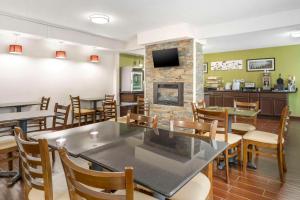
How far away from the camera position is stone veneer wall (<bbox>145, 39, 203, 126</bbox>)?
4.85 m

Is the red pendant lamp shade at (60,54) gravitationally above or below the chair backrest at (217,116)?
above

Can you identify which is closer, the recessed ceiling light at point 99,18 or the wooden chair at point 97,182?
the wooden chair at point 97,182

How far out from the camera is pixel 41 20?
14.6 ft

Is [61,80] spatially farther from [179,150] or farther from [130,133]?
[179,150]

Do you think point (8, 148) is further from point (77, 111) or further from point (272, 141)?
point (272, 141)

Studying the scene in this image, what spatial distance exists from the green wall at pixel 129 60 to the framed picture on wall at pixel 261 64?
4.37 metres

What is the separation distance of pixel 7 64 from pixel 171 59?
3.86 m

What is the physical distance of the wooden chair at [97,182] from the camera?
0.81 metres

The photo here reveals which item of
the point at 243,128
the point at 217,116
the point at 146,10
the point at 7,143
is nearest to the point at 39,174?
the point at 7,143

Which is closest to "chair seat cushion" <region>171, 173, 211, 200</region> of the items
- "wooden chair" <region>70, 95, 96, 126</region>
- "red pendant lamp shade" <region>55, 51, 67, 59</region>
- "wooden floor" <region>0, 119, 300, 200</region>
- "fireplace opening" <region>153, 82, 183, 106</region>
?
"wooden floor" <region>0, 119, 300, 200</region>

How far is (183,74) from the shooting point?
196 inches

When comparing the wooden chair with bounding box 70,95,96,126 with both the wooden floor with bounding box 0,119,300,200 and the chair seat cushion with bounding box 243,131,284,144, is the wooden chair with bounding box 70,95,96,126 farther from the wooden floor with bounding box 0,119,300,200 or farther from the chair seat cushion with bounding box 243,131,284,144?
the chair seat cushion with bounding box 243,131,284,144

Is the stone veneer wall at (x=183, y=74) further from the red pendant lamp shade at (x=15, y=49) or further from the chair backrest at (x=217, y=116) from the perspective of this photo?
the red pendant lamp shade at (x=15, y=49)

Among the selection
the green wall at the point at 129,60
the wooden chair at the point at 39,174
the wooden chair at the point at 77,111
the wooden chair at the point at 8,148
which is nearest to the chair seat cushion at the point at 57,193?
the wooden chair at the point at 39,174
